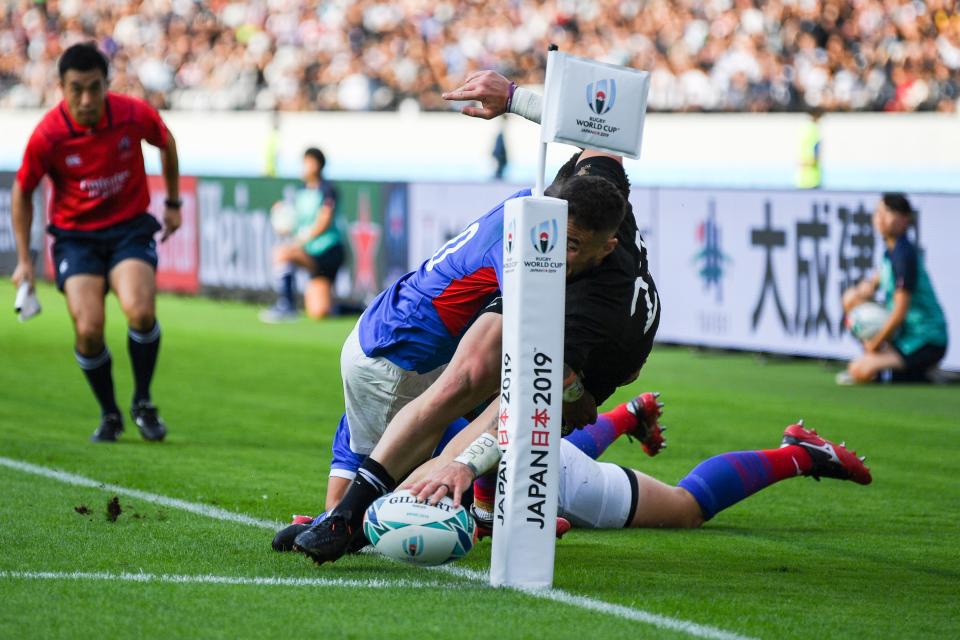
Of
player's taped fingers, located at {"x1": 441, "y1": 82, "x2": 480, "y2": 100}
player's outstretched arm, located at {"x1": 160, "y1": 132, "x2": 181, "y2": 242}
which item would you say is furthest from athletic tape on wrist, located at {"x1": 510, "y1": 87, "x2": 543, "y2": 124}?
player's outstretched arm, located at {"x1": 160, "y1": 132, "x2": 181, "y2": 242}

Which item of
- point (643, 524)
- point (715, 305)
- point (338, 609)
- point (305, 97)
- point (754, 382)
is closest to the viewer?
point (338, 609)

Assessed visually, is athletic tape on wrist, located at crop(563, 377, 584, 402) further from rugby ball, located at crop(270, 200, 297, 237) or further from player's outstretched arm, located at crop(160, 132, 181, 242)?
rugby ball, located at crop(270, 200, 297, 237)

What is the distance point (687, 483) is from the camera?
6820 mm

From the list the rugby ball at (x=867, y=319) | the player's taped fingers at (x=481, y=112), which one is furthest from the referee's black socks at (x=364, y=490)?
the rugby ball at (x=867, y=319)

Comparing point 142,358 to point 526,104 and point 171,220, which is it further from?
point 526,104

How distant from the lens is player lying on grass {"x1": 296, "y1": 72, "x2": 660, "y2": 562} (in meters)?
5.46

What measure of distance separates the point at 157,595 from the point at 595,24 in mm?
28969

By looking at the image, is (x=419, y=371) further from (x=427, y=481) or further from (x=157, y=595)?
(x=157, y=595)

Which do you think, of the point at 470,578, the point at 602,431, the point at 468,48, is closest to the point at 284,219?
the point at 602,431

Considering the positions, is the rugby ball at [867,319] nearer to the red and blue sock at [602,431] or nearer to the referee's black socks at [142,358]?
the red and blue sock at [602,431]

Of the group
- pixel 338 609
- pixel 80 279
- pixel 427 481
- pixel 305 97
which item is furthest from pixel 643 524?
pixel 305 97

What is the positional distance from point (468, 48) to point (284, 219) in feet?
58.5

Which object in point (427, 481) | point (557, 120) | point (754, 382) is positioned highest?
point (557, 120)

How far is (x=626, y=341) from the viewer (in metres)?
5.77
